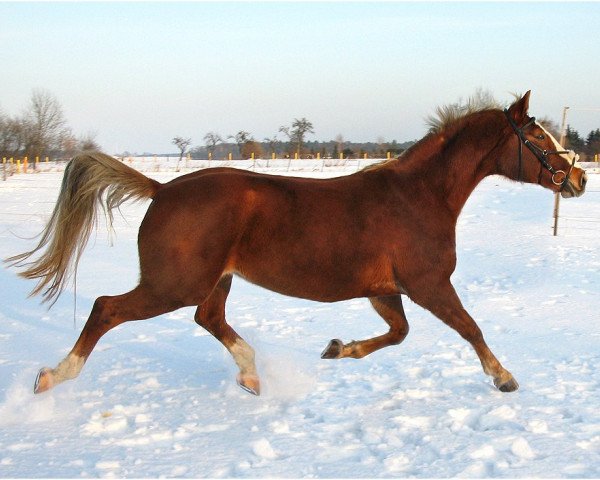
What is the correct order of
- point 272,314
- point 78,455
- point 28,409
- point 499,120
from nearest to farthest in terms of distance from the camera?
point 78,455
point 28,409
point 499,120
point 272,314

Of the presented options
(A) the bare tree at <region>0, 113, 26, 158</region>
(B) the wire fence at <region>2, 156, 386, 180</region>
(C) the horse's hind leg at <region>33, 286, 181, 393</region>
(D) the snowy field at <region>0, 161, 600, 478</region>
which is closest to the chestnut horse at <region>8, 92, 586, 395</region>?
(C) the horse's hind leg at <region>33, 286, 181, 393</region>

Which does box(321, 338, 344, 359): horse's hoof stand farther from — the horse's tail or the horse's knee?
the horse's tail

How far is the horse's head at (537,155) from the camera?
14.2 feet

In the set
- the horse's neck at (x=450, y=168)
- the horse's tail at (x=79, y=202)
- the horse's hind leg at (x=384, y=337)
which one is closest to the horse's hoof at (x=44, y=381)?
the horse's tail at (x=79, y=202)

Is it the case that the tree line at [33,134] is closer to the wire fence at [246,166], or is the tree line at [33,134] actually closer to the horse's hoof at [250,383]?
the wire fence at [246,166]

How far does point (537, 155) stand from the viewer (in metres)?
4.34

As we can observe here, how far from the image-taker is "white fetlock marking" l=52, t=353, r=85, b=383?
383cm

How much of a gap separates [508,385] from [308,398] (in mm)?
1236

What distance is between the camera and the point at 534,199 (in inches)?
614

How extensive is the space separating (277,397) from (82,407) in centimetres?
116

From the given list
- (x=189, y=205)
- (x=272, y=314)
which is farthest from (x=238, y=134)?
(x=189, y=205)

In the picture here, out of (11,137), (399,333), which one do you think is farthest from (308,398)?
(11,137)

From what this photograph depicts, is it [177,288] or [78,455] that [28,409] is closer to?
[78,455]

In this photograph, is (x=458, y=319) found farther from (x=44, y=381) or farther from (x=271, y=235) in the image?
(x=44, y=381)
